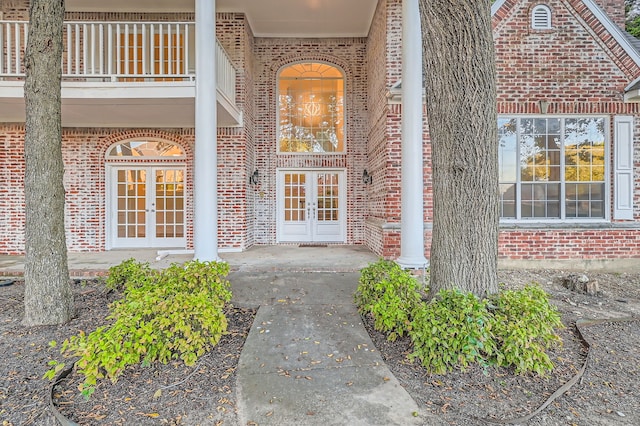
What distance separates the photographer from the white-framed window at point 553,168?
647 cm

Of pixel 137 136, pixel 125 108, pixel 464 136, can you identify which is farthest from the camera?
pixel 137 136

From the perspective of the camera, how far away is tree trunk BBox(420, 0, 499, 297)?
282 centimetres

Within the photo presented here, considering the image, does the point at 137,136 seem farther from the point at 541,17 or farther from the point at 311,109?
the point at 541,17

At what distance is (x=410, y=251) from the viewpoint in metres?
5.61

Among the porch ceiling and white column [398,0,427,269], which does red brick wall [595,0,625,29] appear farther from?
the porch ceiling

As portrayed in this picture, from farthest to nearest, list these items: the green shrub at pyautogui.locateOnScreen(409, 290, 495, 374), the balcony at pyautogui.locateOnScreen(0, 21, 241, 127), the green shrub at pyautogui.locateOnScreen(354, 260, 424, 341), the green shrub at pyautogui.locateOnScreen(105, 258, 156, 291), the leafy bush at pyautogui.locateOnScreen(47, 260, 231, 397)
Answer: the balcony at pyautogui.locateOnScreen(0, 21, 241, 127), the green shrub at pyautogui.locateOnScreen(105, 258, 156, 291), the green shrub at pyautogui.locateOnScreen(354, 260, 424, 341), the green shrub at pyautogui.locateOnScreen(409, 290, 495, 374), the leafy bush at pyautogui.locateOnScreen(47, 260, 231, 397)

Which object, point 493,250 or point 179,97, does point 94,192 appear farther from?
point 493,250

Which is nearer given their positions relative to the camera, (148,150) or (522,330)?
(522,330)

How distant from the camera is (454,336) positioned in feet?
8.51

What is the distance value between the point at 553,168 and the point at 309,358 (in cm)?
621

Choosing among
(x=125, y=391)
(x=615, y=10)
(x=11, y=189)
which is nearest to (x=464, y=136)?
(x=125, y=391)

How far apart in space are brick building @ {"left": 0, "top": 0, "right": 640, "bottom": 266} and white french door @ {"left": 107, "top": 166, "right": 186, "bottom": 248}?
0.12 ft

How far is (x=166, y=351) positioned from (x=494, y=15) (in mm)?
7563

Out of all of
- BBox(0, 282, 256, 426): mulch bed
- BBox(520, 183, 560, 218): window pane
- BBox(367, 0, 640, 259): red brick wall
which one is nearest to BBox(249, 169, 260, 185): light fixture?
BBox(367, 0, 640, 259): red brick wall
